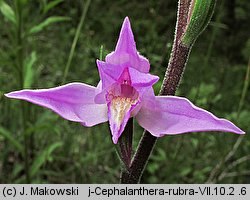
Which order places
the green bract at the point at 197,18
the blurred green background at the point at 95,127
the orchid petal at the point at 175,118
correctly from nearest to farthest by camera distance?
the orchid petal at the point at 175,118 → the green bract at the point at 197,18 → the blurred green background at the point at 95,127

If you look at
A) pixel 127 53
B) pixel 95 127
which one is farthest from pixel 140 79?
pixel 95 127

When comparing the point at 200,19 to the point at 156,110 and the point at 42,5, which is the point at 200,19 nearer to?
the point at 156,110

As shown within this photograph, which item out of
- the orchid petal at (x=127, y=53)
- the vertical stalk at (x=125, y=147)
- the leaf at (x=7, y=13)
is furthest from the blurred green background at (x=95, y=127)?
the vertical stalk at (x=125, y=147)

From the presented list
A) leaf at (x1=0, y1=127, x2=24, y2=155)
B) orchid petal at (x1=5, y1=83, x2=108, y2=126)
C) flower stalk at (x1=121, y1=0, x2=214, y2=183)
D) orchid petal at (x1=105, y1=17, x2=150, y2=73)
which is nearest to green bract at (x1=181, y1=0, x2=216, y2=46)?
flower stalk at (x1=121, y1=0, x2=214, y2=183)

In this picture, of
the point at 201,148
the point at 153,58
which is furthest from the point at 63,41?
Answer: the point at 201,148

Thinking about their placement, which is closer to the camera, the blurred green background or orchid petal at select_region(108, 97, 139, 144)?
orchid petal at select_region(108, 97, 139, 144)

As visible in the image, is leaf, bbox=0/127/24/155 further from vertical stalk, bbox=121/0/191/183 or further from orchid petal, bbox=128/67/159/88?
orchid petal, bbox=128/67/159/88

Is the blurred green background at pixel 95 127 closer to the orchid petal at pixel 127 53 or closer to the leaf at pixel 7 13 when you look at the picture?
the leaf at pixel 7 13

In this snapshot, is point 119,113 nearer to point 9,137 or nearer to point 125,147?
point 125,147
